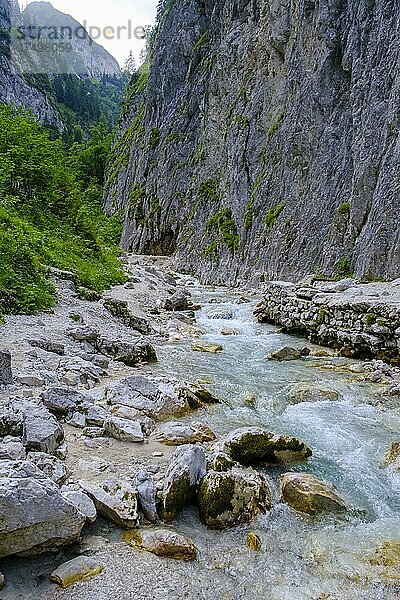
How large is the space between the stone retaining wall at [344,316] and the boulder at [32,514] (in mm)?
8571

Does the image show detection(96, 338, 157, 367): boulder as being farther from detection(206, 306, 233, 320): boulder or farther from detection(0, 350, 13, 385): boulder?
detection(206, 306, 233, 320): boulder

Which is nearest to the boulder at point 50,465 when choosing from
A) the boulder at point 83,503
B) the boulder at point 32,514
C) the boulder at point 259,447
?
the boulder at point 83,503

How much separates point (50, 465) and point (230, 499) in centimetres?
183

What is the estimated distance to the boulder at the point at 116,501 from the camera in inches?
161

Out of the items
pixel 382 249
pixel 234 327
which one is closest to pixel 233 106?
pixel 382 249

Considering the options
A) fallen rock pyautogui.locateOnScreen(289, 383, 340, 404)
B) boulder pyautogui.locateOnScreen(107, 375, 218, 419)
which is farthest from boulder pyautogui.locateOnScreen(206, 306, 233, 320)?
boulder pyautogui.locateOnScreen(107, 375, 218, 419)

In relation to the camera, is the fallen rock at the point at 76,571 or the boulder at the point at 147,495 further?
the boulder at the point at 147,495

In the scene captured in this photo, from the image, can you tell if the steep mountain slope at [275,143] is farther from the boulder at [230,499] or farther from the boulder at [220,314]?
the boulder at [230,499]

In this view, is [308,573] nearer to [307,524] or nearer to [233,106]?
[307,524]

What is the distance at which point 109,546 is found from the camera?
3797 millimetres

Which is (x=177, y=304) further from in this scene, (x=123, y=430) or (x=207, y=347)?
(x=123, y=430)

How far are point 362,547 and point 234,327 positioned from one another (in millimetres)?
11334

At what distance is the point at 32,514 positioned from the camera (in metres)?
3.44

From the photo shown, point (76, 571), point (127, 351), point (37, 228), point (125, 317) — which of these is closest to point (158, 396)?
point (127, 351)
